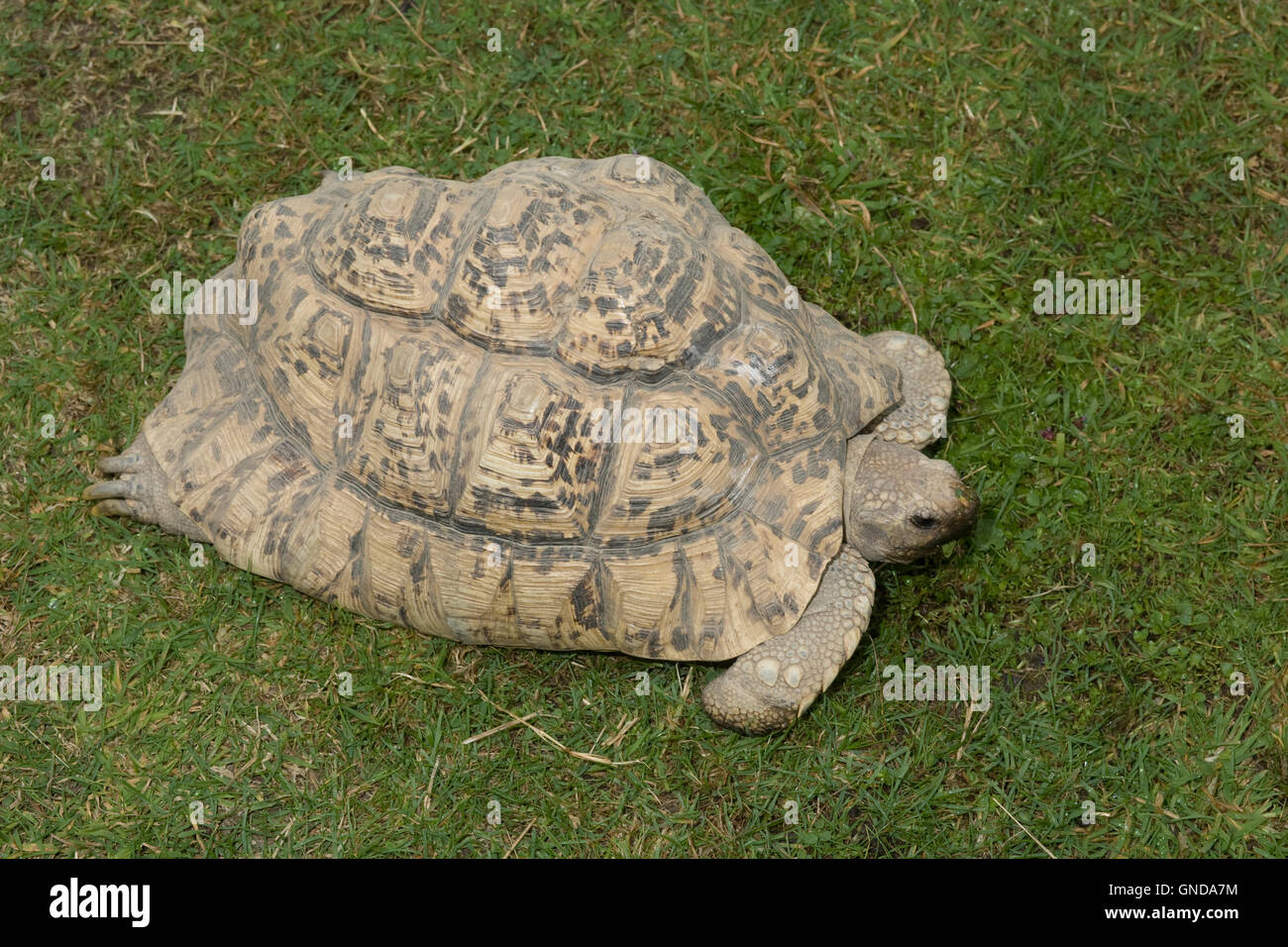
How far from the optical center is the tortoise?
402 cm

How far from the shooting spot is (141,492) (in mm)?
4656

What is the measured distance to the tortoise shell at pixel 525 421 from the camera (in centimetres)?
402

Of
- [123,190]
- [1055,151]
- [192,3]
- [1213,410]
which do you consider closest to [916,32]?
[1055,151]

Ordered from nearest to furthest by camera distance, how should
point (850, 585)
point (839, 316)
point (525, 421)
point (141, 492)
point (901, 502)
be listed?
point (525, 421) → point (901, 502) → point (850, 585) → point (141, 492) → point (839, 316)

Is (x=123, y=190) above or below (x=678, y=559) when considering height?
above

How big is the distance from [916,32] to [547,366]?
3136mm

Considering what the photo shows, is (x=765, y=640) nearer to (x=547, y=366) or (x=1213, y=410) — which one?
(x=547, y=366)

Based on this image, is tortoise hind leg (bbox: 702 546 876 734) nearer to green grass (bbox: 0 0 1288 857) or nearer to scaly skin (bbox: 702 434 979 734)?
scaly skin (bbox: 702 434 979 734)

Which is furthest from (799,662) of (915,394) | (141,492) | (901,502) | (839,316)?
(141,492)

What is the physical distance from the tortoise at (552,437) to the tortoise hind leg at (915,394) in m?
0.30

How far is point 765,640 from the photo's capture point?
4391 mm

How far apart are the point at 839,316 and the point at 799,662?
1842 millimetres

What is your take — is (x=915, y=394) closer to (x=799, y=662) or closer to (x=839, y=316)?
(x=839, y=316)

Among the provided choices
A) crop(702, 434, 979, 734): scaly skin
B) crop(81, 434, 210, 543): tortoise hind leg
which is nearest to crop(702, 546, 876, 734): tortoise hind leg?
crop(702, 434, 979, 734): scaly skin
